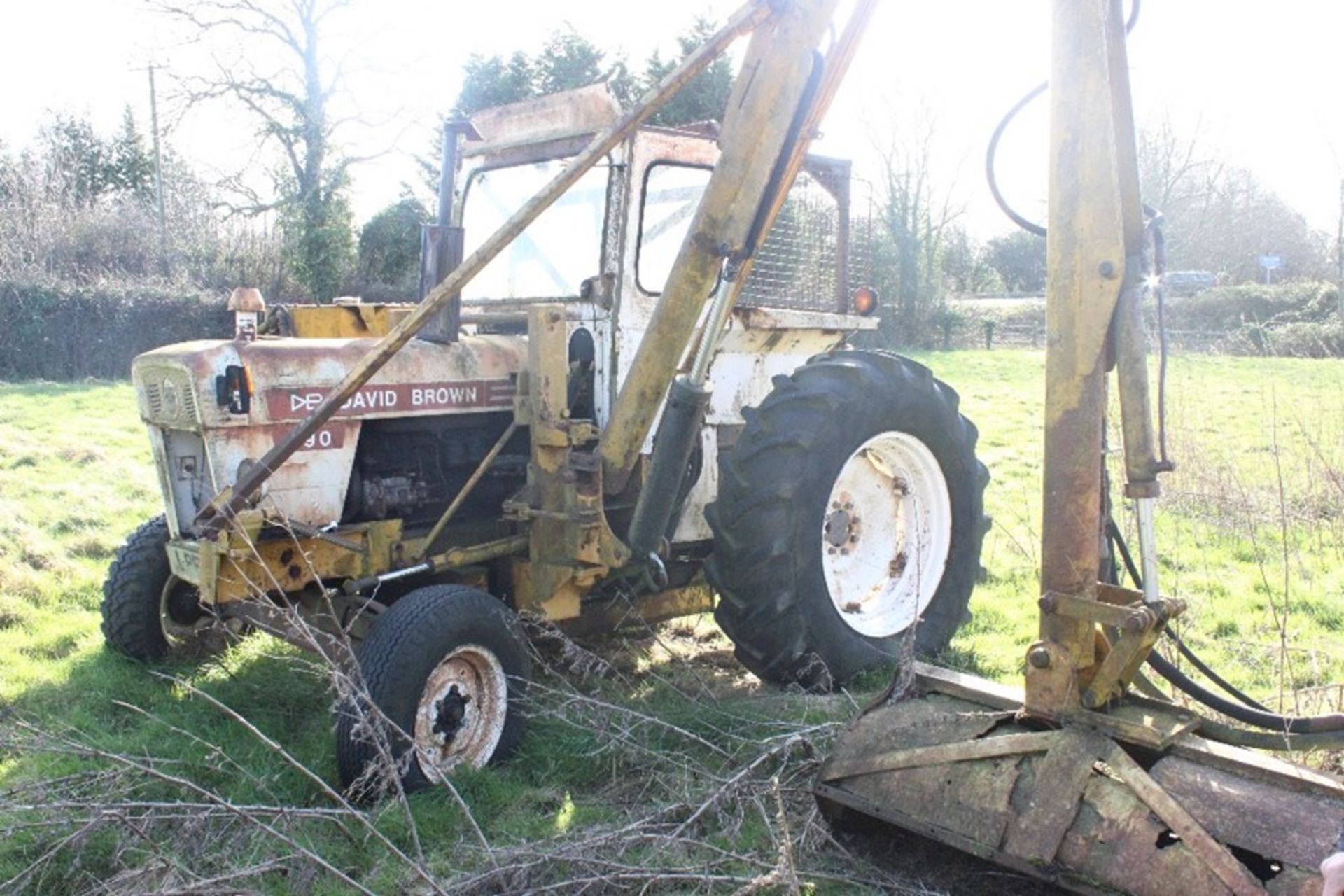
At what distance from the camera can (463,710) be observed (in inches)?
163

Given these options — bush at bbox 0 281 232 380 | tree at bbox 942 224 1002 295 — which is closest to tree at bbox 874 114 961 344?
tree at bbox 942 224 1002 295

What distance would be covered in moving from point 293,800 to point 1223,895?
2.82 m

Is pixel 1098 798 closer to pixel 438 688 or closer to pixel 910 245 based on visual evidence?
pixel 438 688

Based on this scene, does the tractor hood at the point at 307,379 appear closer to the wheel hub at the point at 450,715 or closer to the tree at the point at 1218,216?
the wheel hub at the point at 450,715

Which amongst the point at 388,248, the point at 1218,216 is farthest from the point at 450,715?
the point at 1218,216

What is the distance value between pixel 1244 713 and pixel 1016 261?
3996cm

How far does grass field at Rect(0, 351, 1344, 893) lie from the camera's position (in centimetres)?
323

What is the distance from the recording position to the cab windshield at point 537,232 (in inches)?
199

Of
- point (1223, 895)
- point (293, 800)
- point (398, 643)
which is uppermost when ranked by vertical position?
point (398, 643)

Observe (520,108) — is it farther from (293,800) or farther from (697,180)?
(293,800)

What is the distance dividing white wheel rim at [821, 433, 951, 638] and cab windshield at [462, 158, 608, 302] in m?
1.50

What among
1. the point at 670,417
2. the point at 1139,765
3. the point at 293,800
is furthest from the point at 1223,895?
the point at 293,800

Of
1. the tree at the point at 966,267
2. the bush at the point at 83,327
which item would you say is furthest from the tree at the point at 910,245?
the bush at the point at 83,327

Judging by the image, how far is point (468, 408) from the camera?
4.88 metres
